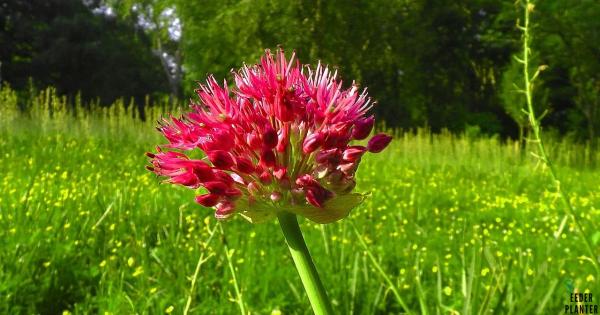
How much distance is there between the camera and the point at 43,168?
22.6 ft

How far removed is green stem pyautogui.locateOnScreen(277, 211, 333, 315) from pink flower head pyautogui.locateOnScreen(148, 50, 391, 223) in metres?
0.04

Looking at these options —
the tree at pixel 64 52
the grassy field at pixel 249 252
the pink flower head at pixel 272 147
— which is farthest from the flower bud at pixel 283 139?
the tree at pixel 64 52

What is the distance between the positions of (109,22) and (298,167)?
4251cm

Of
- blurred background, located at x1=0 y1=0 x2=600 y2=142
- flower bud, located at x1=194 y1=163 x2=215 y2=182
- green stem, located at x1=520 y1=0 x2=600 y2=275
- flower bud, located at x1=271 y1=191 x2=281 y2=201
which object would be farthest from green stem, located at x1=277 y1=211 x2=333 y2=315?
blurred background, located at x1=0 y1=0 x2=600 y2=142

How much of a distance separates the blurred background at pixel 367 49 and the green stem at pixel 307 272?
13264mm

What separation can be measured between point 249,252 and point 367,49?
67.7ft

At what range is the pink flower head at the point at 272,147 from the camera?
828 millimetres

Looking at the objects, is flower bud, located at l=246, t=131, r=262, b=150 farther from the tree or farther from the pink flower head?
the tree

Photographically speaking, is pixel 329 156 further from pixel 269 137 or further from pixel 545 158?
pixel 545 158

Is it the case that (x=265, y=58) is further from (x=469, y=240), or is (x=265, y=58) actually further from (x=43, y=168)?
(x=43, y=168)

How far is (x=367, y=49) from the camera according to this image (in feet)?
75.5

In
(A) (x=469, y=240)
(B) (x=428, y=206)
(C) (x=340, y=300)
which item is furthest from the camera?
(B) (x=428, y=206)

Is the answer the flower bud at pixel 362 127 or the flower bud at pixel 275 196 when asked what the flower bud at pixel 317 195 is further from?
the flower bud at pixel 362 127

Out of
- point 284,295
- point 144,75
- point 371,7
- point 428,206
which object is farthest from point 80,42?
point 284,295
